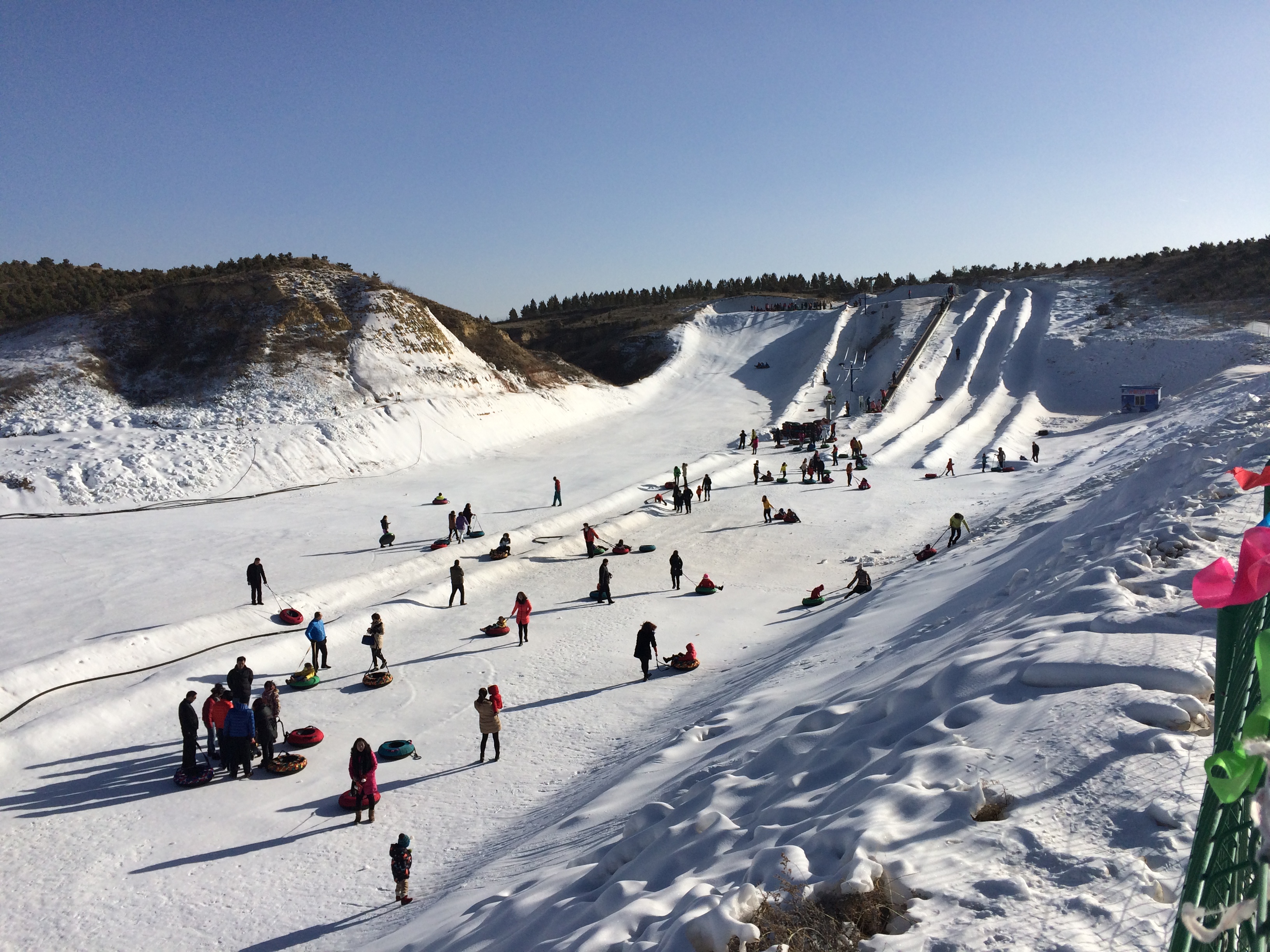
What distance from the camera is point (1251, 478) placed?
332 centimetres

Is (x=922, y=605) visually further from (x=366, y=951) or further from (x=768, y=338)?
(x=768, y=338)

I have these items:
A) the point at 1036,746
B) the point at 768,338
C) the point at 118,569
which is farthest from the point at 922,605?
the point at 768,338

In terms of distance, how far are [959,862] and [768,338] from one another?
211ft

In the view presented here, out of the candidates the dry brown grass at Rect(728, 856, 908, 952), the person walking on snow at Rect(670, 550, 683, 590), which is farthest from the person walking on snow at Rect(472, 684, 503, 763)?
the person walking on snow at Rect(670, 550, 683, 590)

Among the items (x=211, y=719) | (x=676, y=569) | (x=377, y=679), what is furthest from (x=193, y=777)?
(x=676, y=569)

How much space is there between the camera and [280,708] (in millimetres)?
13094

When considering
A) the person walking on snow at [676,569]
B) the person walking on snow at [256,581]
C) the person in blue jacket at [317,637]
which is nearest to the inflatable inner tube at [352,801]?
the person in blue jacket at [317,637]

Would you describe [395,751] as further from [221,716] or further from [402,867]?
[402,867]

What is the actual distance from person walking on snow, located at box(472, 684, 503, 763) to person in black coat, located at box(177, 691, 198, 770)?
3.77m

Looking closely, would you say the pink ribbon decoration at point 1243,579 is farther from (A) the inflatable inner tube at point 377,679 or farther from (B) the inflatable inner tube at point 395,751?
(A) the inflatable inner tube at point 377,679

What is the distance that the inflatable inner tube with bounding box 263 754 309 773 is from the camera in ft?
36.0

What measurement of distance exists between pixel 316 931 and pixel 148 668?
8401 millimetres

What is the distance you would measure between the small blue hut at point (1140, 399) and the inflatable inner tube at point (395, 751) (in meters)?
41.2

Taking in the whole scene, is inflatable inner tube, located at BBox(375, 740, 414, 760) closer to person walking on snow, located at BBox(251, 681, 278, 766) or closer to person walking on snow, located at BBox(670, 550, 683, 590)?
person walking on snow, located at BBox(251, 681, 278, 766)
